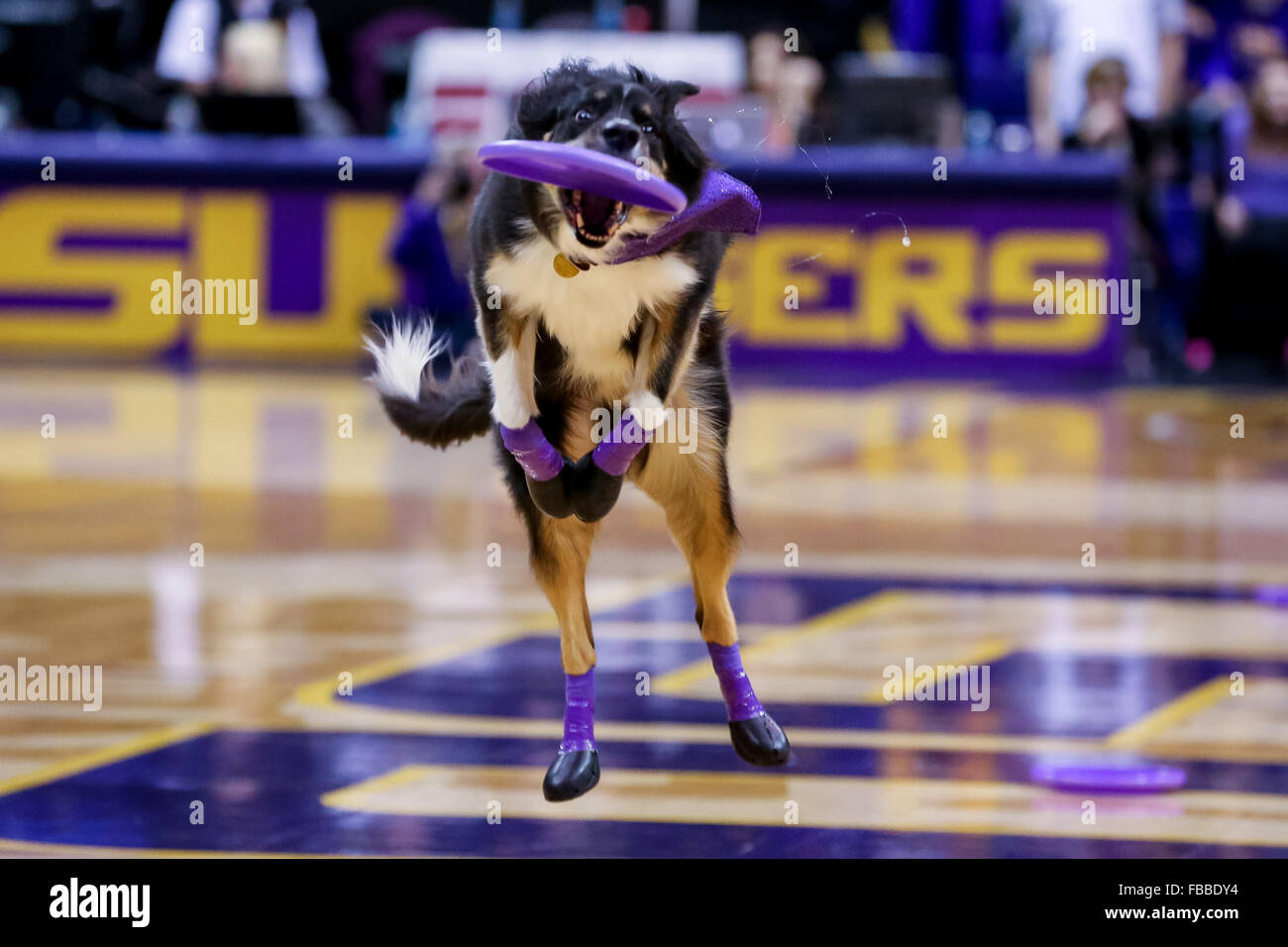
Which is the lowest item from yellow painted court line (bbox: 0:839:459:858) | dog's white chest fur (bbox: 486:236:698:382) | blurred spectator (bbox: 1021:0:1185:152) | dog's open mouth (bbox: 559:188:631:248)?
yellow painted court line (bbox: 0:839:459:858)

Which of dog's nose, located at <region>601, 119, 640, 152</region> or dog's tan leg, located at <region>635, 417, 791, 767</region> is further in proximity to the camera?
dog's tan leg, located at <region>635, 417, 791, 767</region>

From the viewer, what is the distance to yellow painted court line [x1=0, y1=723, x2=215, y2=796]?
6.43 metres

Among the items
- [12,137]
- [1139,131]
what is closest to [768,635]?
[1139,131]

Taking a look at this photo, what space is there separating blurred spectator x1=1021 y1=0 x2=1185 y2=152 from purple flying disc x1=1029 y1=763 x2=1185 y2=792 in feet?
46.1

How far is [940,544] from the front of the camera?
450 inches

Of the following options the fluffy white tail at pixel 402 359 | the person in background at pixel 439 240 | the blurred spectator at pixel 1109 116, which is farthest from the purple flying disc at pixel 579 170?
the blurred spectator at pixel 1109 116

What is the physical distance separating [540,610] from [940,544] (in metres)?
2.84

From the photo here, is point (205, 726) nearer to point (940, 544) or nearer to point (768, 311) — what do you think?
point (940, 544)

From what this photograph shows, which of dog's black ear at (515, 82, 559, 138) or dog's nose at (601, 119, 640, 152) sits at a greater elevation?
dog's black ear at (515, 82, 559, 138)

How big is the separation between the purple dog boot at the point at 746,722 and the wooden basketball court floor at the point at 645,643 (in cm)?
145

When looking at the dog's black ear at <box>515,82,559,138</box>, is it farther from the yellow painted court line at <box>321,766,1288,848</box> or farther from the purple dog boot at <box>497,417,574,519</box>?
the yellow painted court line at <box>321,766,1288,848</box>

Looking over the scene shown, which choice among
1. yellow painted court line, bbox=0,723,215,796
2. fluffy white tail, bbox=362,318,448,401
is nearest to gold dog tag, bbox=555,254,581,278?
fluffy white tail, bbox=362,318,448,401

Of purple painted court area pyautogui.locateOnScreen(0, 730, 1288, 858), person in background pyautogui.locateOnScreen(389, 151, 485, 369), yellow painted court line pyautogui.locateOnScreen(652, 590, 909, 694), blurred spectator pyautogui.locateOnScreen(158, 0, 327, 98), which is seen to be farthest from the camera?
blurred spectator pyautogui.locateOnScreen(158, 0, 327, 98)

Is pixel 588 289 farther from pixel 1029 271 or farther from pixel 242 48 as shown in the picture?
pixel 242 48
